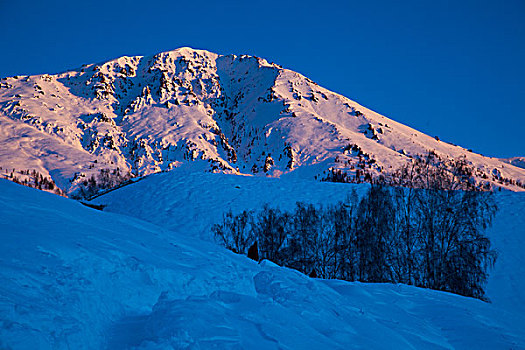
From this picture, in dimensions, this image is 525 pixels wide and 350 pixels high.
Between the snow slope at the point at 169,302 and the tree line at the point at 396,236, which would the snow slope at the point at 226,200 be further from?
the snow slope at the point at 169,302

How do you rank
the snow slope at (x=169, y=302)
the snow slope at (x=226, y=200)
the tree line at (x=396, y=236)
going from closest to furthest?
the snow slope at (x=169, y=302) < the tree line at (x=396, y=236) < the snow slope at (x=226, y=200)

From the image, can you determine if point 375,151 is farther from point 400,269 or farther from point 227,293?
point 227,293

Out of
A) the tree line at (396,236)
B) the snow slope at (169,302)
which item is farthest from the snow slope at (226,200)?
the snow slope at (169,302)

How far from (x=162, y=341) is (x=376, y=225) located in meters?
28.1

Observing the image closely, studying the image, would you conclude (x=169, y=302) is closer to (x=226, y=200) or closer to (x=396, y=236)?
A: (x=396, y=236)

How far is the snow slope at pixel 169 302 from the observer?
4699 mm

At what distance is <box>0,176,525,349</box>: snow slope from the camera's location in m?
4.70

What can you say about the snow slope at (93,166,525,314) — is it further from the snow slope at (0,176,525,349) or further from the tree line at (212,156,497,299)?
the snow slope at (0,176,525,349)

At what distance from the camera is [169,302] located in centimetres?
628

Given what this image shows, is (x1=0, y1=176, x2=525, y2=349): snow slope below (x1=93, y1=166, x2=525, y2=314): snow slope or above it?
below

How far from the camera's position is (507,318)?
10.4m

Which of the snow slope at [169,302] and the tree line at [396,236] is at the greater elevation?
the tree line at [396,236]

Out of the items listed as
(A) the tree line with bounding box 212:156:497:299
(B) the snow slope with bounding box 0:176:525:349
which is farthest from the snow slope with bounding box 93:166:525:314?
(B) the snow slope with bounding box 0:176:525:349

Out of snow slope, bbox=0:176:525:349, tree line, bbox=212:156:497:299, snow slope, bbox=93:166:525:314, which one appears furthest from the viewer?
snow slope, bbox=93:166:525:314
